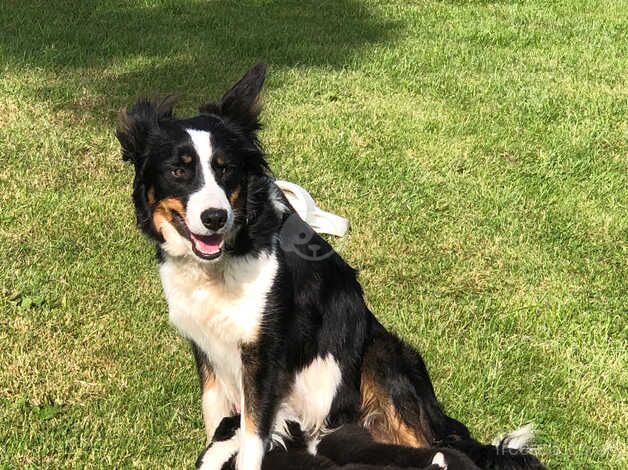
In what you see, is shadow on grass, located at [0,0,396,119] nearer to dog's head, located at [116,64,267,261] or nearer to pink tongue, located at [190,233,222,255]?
dog's head, located at [116,64,267,261]

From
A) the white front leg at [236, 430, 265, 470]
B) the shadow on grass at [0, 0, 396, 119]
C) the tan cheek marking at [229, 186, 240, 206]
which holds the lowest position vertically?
the shadow on grass at [0, 0, 396, 119]

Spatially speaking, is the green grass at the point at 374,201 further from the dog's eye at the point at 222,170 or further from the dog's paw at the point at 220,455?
the dog's eye at the point at 222,170

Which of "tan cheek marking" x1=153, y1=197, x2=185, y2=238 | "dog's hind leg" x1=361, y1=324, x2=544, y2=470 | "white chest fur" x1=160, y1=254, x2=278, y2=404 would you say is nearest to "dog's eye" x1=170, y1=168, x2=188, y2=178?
"tan cheek marking" x1=153, y1=197, x2=185, y2=238

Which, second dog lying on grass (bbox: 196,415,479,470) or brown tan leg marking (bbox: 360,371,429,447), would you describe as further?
brown tan leg marking (bbox: 360,371,429,447)

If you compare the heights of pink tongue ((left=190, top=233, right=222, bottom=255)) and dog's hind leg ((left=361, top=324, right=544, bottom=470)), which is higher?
pink tongue ((left=190, top=233, right=222, bottom=255))

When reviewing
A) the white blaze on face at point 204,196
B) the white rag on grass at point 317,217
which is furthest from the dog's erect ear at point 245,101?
the white rag on grass at point 317,217

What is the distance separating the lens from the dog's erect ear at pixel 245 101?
3.54m

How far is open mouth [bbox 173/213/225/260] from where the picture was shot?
10.7 feet

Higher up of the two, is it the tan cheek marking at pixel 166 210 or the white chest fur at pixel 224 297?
the tan cheek marking at pixel 166 210

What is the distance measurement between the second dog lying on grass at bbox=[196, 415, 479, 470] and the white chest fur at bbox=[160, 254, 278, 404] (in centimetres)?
40

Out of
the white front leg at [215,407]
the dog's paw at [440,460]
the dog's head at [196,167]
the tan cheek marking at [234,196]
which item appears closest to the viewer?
the dog's paw at [440,460]

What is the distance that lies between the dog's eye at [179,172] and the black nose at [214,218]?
0.24 m

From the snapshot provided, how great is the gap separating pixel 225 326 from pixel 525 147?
4.88m

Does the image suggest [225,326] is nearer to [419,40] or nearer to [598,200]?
[598,200]
